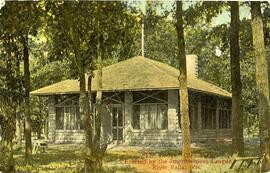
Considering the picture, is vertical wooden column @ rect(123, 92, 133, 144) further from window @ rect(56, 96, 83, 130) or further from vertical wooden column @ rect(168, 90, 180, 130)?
window @ rect(56, 96, 83, 130)

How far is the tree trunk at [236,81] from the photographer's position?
67.3ft

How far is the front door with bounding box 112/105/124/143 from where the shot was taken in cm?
3092

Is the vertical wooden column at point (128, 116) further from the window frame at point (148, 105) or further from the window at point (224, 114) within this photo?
the window at point (224, 114)

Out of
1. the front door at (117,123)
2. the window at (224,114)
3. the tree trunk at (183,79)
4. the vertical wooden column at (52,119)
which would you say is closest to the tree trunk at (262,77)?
the tree trunk at (183,79)

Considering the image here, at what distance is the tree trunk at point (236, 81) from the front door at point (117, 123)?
36.1 feet

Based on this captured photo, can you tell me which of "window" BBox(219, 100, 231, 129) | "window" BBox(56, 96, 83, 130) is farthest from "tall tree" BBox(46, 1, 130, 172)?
"window" BBox(219, 100, 231, 129)

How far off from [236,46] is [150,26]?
5206 millimetres

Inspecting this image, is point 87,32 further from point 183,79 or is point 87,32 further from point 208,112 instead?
point 208,112

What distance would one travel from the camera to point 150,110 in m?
30.0

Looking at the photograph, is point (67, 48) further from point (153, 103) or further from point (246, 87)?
point (246, 87)

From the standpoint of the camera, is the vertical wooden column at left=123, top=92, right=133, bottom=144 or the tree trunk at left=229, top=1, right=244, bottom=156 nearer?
the tree trunk at left=229, top=1, right=244, bottom=156

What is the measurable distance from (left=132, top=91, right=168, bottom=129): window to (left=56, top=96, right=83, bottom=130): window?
4.22 m

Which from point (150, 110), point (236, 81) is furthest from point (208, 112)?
point (236, 81)

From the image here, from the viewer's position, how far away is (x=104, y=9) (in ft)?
48.9
